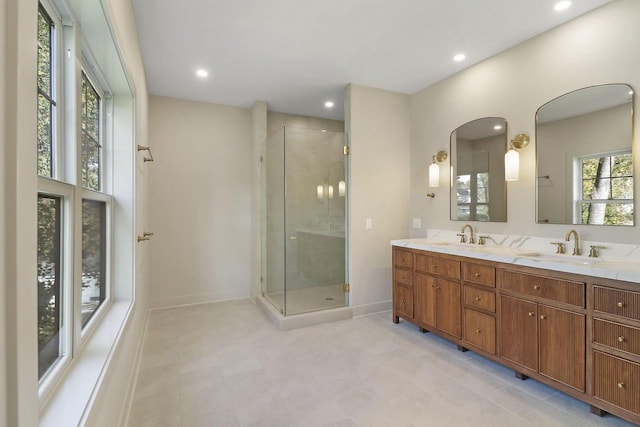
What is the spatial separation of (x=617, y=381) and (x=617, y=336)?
0.25 metres

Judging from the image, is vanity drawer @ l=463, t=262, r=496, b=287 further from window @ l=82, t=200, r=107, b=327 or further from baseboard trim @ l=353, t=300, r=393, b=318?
window @ l=82, t=200, r=107, b=327

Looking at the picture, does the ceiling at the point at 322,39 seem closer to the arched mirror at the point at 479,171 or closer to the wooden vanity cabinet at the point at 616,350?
the arched mirror at the point at 479,171

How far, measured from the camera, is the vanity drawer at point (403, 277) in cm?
323

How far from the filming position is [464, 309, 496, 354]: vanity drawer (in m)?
2.43

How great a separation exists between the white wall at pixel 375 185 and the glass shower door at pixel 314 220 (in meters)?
0.16

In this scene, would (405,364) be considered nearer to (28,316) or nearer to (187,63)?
(28,316)

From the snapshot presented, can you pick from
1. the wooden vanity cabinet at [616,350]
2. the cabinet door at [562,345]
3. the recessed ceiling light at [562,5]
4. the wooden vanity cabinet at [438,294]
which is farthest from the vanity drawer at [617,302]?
the recessed ceiling light at [562,5]

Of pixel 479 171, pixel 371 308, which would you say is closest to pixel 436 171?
pixel 479 171

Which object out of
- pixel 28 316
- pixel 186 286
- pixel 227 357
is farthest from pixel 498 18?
pixel 186 286

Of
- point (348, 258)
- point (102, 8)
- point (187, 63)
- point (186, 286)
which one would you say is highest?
point (187, 63)

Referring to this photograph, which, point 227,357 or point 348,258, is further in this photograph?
point 348,258

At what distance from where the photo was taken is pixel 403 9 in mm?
2309

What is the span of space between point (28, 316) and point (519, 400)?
8.46ft

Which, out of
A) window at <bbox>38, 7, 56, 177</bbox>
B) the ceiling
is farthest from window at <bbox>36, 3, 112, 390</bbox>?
the ceiling
